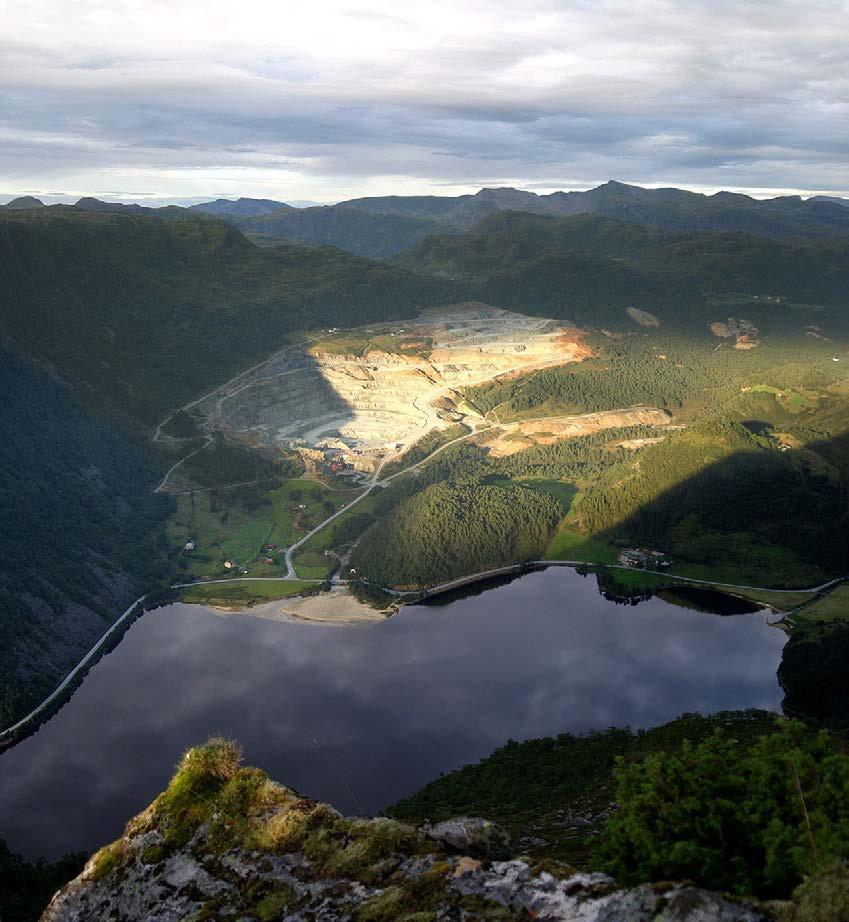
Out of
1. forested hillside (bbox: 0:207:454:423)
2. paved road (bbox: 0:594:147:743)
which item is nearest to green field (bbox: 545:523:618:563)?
paved road (bbox: 0:594:147:743)

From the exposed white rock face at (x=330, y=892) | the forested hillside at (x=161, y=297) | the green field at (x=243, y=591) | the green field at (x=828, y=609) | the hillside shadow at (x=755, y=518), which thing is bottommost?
the green field at (x=243, y=591)

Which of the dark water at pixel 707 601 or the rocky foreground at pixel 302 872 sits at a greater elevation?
the rocky foreground at pixel 302 872

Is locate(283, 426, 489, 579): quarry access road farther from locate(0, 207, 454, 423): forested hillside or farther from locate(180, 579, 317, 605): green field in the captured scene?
locate(0, 207, 454, 423): forested hillside

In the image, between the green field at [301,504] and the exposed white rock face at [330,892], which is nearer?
the exposed white rock face at [330,892]

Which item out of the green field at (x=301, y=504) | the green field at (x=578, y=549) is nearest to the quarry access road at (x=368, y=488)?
the green field at (x=301, y=504)

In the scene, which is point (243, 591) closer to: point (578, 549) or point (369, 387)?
point (578, 549)

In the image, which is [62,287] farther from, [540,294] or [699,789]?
[699,789]

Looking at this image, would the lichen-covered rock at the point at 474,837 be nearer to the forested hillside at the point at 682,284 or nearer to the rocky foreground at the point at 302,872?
the rocky foreground at the point at 302,872
